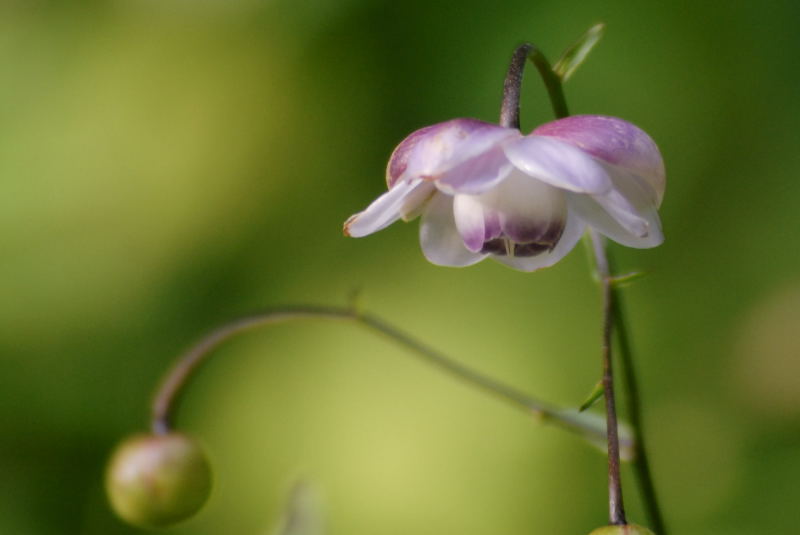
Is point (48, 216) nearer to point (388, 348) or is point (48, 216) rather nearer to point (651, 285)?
point (388, 348)

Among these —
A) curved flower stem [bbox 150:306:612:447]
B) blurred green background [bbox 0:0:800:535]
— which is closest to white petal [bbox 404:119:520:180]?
curved flower stem [bbox 150:306:612:447]

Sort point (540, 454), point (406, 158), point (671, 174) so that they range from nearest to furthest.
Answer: point (406, 158) < point (540, 454) < point (671, 174)

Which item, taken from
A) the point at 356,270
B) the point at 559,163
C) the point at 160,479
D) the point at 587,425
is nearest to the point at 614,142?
the point at 559,163

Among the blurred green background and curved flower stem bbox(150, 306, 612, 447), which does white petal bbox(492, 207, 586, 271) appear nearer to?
curved flower stem bbox(150, 306, 612, 447)

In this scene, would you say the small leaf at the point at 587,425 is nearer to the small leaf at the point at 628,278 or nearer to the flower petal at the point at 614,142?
the small leaf at the point at 628,278

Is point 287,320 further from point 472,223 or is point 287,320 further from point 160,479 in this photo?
point 472,223

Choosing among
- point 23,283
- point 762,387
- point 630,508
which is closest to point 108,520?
point 23,283
